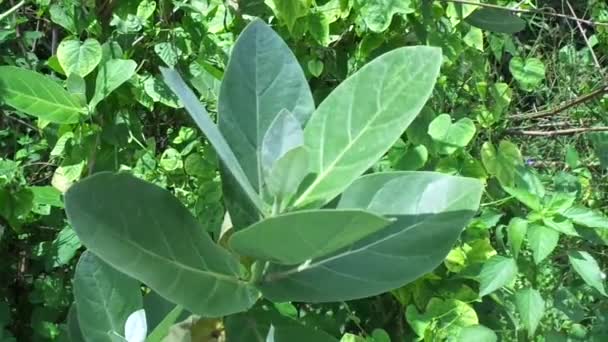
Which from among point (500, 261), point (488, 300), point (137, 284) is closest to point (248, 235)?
point (137, 284)

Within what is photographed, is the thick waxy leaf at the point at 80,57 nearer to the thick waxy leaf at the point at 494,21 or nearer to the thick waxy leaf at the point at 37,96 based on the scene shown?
the thick waxy leaf at the point at 37,96

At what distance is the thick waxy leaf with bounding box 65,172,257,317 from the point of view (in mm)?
622

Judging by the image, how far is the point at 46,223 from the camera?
4.68 feet

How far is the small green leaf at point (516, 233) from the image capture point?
4.01 ft

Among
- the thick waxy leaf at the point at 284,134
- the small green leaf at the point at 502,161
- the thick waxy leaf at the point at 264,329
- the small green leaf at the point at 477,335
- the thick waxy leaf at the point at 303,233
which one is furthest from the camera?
the small green leaf at the point at 502,161

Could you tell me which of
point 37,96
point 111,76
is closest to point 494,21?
point 111,76

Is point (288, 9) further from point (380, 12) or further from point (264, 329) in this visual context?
point (264, 329)

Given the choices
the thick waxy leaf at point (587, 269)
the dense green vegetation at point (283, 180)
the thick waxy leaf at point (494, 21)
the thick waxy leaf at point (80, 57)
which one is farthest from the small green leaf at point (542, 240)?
the thick waxy leaf at point (80, 57)

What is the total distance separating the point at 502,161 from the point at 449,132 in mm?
137

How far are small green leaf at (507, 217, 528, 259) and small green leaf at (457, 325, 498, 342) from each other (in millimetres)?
154

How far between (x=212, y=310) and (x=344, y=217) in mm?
183

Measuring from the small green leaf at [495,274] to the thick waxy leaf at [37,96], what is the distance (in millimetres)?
600

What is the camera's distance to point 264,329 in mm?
896

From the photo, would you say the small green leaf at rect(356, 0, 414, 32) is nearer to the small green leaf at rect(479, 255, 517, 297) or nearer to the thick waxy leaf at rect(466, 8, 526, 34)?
the thick waxy leaf at rect(466, 8, 526, 34)
